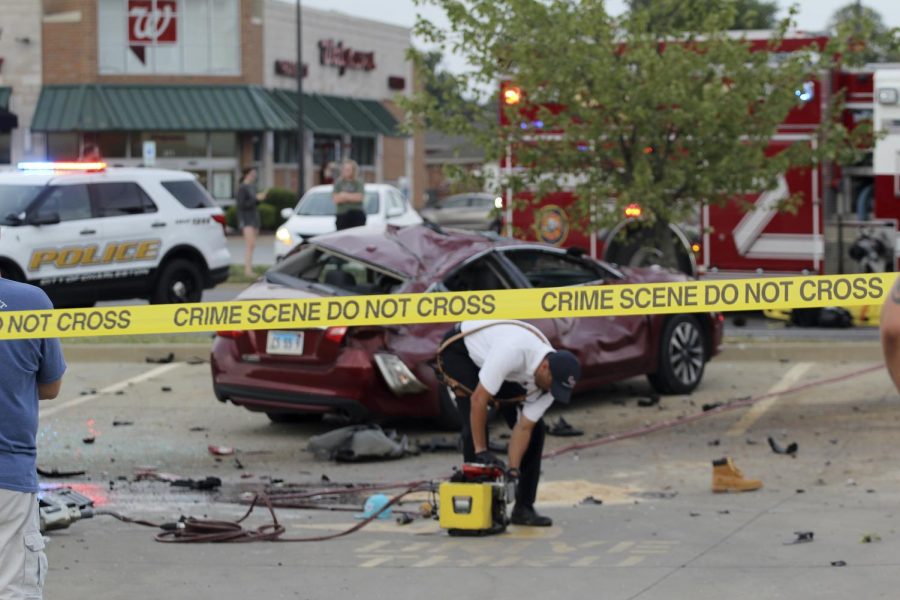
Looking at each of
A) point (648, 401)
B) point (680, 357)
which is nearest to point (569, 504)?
point (648, 401)

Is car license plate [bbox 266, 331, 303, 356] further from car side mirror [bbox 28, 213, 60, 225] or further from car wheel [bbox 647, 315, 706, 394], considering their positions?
car side mirror [bbox 28, 213, 60, 225]

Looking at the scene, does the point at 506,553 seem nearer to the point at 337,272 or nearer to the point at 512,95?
the point at 337,272

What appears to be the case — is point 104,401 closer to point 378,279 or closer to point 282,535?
point 378,279

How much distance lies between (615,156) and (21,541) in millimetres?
10948

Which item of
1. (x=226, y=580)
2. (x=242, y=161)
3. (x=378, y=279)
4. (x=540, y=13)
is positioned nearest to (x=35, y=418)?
(x=226, y=580)

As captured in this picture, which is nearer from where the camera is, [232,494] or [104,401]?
[232,494]

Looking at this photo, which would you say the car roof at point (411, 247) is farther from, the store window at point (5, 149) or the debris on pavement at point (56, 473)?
the store window at point (5, 149)

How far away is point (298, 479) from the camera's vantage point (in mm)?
9828

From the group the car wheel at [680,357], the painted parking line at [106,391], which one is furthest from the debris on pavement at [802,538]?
the painted parking line at [106,391]

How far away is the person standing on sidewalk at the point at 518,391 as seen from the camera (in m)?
8.11

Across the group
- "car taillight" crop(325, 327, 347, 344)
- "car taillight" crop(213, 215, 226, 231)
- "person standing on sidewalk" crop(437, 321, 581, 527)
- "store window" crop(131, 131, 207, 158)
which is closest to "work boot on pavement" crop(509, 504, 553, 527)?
"person standing on sidewalk" crop(437, 321, 581, 527)

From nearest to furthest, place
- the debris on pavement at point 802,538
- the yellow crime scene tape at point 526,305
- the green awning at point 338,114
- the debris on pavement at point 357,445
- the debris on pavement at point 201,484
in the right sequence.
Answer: the yellow crime scene tape at point 526,305 < the debris on pavement at point 802,538 < the debris on pavement at point 201,484 < the debris on pavement at point 357,445 < the green awning at point 338,114

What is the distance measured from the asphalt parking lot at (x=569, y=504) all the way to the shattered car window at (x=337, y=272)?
1128 mm

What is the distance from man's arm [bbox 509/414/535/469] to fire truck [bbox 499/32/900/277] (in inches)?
318
